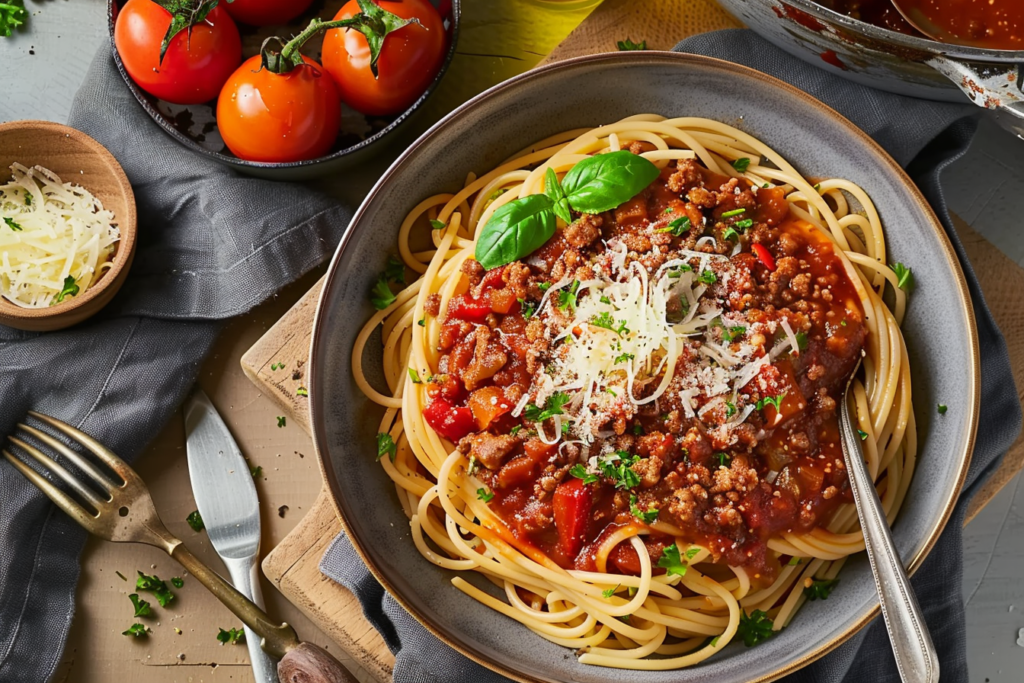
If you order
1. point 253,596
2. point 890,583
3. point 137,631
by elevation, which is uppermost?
point 890,583

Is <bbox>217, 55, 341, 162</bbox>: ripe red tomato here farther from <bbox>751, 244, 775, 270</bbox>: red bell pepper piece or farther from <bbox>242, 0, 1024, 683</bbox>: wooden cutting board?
<bbox>751, 244, 775, 270</bbox>: red bell pepper piece

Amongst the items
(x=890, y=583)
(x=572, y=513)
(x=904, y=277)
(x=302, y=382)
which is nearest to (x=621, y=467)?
(x=572, y=513)

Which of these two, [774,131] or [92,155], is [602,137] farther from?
[92,155]

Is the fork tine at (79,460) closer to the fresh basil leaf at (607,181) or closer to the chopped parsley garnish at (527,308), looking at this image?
the chopped parsley garnish at (527,308)

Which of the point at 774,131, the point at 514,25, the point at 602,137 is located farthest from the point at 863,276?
the point at 514,25

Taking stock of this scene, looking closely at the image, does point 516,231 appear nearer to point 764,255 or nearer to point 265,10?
point 764,255

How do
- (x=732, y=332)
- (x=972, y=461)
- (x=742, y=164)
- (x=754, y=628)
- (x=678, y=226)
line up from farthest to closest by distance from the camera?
(x=742, y=164) < (x=972, y=461) < (x=754, y=628) < (x=678, y=226) < (x=732, y=332)

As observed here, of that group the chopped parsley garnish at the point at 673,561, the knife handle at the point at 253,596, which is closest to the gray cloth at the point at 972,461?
the knife handle at the point at 253,596

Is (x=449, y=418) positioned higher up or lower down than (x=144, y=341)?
higher up
